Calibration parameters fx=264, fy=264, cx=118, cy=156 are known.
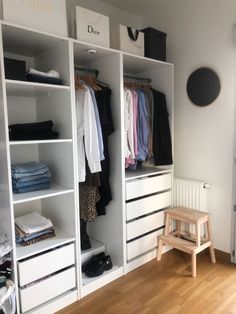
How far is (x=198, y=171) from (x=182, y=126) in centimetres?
50

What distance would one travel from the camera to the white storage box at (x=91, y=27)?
1944 mm

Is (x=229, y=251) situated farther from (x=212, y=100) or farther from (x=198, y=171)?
(x=212, y=100)

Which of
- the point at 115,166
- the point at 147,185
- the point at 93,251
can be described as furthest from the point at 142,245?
the point at 115,166

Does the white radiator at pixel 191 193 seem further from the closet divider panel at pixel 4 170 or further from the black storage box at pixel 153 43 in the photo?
the closet divider panel at pixel 4 170

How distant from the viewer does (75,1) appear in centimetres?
246

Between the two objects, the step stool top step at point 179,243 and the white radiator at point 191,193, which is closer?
the step stool top step at point 179,243

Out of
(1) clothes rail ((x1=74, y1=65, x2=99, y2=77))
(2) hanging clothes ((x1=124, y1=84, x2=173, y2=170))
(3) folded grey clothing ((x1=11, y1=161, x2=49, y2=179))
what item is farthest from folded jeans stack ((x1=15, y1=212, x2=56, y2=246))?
(1) clothes rail ((x1=74, y1=65, x2=99, y2=77))

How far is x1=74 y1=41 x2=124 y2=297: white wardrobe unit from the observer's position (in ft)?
7.12

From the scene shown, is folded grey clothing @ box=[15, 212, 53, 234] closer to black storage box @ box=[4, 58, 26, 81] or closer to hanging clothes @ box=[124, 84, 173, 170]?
hanging clothes @ box=[124, 84, 173, 170]

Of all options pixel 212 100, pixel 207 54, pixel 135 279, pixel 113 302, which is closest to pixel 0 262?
pixel 113 302

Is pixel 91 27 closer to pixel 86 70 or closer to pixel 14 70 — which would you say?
pixel 86 70

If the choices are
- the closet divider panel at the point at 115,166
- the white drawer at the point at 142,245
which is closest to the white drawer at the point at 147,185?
the closet divider panel at the point at 115,166

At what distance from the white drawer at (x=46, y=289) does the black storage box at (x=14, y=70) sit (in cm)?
140

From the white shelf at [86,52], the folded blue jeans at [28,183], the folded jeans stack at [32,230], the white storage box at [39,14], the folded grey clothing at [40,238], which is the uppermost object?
the white storage box at [39,14]
